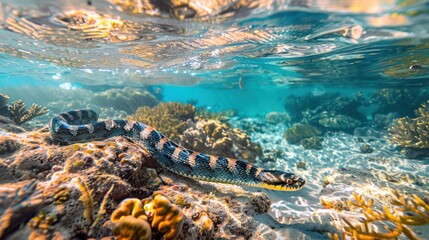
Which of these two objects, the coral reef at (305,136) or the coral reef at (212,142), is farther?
the coral reef at (305,136)

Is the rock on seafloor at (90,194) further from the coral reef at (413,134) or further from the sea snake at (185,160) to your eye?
the coral reef at (413,134)

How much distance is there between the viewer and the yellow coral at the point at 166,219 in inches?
102

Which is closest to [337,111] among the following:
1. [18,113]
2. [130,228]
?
[130,228]

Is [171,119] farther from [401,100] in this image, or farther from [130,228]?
[401,100]

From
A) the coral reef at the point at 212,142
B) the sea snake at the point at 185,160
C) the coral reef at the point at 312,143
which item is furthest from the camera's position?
the coral reef at the point at 312,143

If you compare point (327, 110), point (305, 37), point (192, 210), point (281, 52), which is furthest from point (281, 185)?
point (327, 110)

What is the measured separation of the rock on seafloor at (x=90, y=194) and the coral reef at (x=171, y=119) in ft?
13.7

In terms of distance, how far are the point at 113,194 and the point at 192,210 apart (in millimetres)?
1188

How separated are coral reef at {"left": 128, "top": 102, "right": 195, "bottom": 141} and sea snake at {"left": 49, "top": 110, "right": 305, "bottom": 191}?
10.5ft

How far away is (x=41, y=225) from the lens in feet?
7.84

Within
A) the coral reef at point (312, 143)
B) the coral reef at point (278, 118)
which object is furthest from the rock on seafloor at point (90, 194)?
the coral reef at point (278, 118)

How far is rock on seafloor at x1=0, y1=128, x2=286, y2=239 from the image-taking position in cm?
245

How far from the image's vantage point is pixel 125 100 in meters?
21.0

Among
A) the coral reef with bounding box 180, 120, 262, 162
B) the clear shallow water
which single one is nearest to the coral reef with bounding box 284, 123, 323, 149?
the clear shallow water
